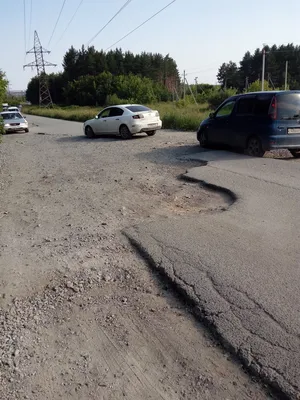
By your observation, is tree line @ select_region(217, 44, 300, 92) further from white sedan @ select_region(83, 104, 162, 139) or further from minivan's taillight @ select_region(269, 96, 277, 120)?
minivan's taillight @ select_region(269, 96, 277, 120)

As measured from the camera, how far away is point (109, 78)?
86.0 meters

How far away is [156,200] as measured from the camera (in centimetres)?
800

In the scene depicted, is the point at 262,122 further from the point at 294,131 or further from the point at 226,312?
the point at 226,312

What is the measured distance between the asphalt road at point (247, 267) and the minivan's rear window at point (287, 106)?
11.0ft

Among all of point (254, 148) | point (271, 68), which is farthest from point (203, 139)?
point (271, 68)

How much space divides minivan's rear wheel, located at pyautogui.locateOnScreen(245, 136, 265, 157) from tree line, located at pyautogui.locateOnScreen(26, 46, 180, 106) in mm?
66219

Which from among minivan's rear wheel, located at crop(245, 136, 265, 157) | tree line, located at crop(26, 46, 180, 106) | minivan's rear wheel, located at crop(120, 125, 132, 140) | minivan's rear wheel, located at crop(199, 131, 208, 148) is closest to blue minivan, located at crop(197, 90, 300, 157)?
minivan's rear wheel, located at crop(245, 136, 265, 157)

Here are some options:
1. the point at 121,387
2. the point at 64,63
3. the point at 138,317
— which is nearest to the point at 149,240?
the point at 138,317

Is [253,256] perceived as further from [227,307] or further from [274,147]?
[274,147]

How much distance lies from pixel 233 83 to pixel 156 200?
4405 inches

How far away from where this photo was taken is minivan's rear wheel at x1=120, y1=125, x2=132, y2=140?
19636 mm

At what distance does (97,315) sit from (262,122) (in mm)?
8738

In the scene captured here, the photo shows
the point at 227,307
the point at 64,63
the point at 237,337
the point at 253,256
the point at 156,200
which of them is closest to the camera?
the point at 237,337

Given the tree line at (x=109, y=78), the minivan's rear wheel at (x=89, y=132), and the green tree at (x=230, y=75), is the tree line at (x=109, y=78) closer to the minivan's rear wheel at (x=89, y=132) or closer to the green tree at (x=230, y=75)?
the green tree at (x=230, y=75)
